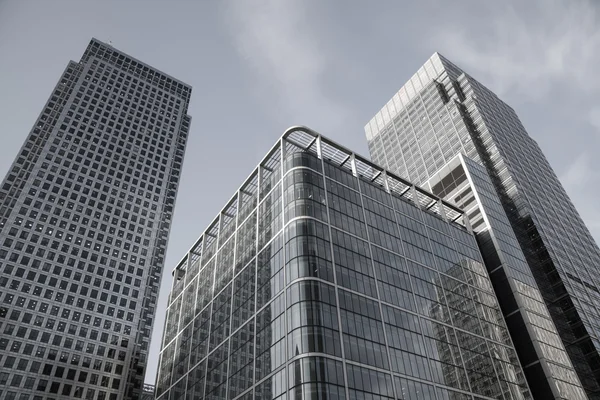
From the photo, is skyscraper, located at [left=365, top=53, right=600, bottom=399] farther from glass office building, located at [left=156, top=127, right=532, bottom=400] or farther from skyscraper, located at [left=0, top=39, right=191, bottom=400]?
skyscraper, located at [left=0, top=39, right=191, bottom=400]

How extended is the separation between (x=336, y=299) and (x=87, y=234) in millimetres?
85636

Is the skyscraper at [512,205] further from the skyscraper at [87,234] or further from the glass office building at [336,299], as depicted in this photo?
the skyscraper at [87,234]

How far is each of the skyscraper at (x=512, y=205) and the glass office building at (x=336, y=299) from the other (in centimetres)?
465

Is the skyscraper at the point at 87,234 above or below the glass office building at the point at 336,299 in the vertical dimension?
above

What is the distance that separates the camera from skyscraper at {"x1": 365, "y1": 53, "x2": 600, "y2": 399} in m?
86.4

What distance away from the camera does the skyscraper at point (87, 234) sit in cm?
10425

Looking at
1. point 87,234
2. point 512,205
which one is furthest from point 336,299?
point 87,234

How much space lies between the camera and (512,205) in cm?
11394

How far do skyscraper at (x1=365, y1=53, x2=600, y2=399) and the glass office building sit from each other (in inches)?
183

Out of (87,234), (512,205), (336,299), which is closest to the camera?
(336,299)

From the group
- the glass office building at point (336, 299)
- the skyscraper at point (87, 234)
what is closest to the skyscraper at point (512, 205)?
the glass office building at point (336, 299)

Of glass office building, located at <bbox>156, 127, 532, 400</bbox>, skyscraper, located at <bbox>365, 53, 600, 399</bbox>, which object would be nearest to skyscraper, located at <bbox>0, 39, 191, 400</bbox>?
glass office building, located at <bbox>156, 127, 532, 400</bbox>

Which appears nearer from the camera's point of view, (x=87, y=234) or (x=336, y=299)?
(x=336, y=299)

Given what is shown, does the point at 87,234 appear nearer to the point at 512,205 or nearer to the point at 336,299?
the point at 336,299
